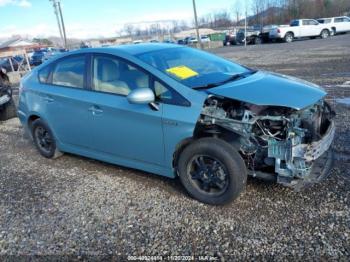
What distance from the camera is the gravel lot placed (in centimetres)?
291

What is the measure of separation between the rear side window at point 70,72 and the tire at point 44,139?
2.44ft

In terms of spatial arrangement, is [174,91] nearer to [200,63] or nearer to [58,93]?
[200,63]

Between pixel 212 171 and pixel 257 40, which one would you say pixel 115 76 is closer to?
pixel 212 171

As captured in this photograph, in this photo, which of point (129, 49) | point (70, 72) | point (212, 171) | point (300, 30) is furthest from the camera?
point (300, 30)

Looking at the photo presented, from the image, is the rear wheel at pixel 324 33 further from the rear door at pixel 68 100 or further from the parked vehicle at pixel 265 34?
the rear door at pixel 68 100

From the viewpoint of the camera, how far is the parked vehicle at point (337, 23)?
3213 centimetres

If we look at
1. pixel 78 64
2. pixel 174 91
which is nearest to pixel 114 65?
pixel 78 64

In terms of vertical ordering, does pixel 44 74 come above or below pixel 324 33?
above

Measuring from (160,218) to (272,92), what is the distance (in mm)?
1671

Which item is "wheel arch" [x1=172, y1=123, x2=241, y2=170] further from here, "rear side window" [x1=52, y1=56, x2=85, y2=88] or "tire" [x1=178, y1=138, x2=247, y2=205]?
"rear side window" [x1=52, y1=56, x2=85, y2=88]

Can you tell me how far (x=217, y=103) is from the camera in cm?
345

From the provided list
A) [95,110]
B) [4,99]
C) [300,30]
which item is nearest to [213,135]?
[95,110]

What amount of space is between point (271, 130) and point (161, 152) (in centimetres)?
117

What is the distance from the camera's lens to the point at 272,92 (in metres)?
3.37
